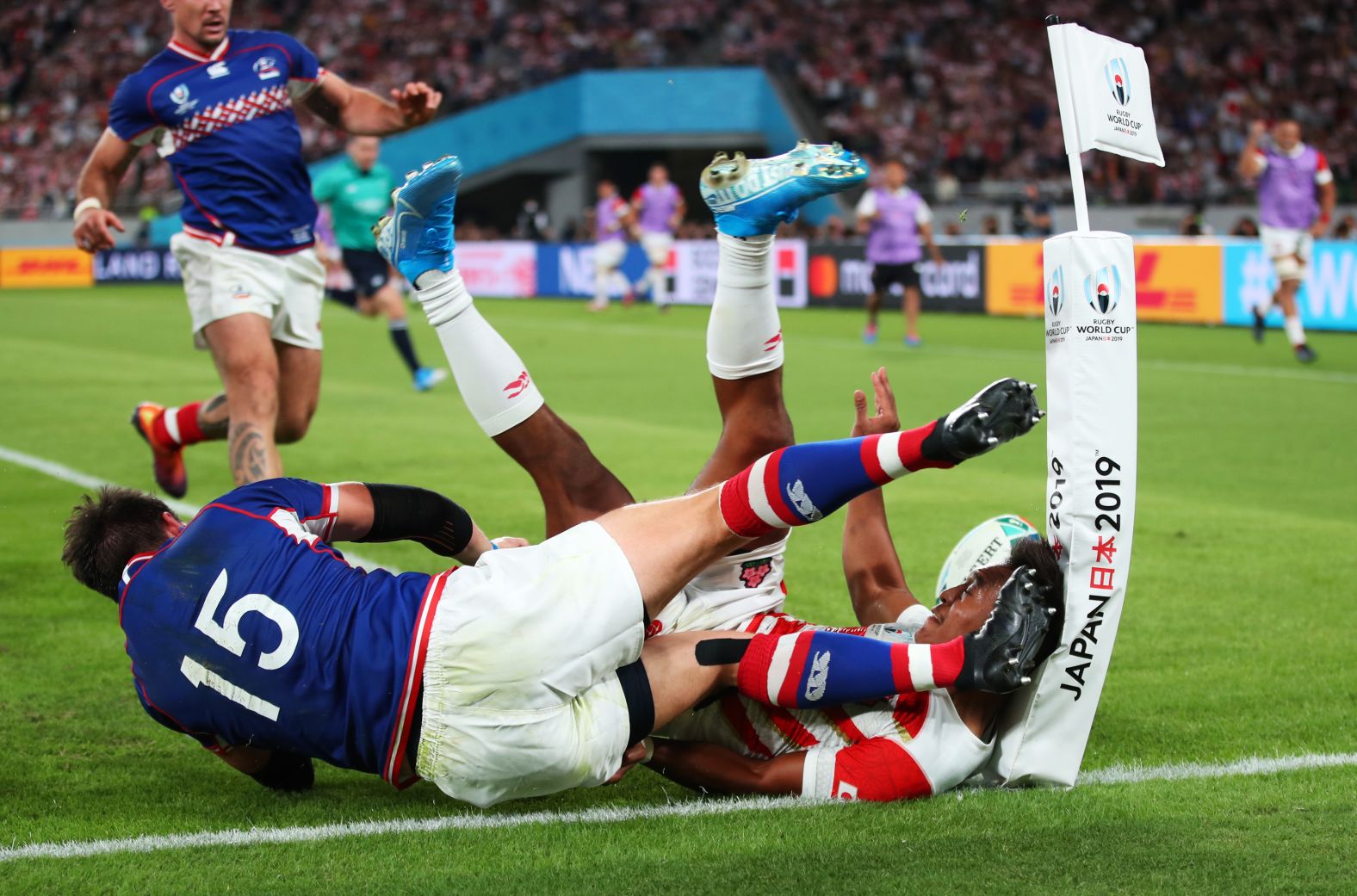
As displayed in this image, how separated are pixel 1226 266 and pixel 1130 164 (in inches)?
414

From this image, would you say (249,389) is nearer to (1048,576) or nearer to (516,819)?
(516,819)

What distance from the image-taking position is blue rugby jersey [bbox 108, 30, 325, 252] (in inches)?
263

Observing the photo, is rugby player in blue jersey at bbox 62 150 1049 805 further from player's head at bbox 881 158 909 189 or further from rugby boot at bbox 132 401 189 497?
player's head at bbox 881 158 909 189

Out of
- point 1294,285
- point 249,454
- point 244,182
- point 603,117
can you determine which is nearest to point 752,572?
point 249,454

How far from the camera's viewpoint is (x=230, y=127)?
6.78 metres

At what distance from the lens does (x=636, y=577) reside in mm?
3473

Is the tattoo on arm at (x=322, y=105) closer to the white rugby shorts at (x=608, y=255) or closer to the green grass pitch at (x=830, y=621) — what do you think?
the green grass pitch at (x=830, y=621)

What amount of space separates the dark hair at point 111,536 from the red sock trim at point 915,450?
178 cm

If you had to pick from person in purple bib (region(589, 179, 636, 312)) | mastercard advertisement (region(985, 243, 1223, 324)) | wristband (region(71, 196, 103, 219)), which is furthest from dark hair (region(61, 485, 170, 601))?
person in purple bib (region(589, 179, 636, 312))

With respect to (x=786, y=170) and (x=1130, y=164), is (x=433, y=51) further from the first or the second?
(x=786, y=170)

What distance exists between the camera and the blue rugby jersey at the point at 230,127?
6672 mm

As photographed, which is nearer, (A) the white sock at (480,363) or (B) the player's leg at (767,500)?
(B) the player's leg at (767,500)

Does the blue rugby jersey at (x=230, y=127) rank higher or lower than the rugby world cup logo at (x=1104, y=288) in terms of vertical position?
higher

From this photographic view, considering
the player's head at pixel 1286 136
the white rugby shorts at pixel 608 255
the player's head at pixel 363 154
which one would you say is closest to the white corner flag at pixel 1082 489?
the player's head at pixel 363 154
